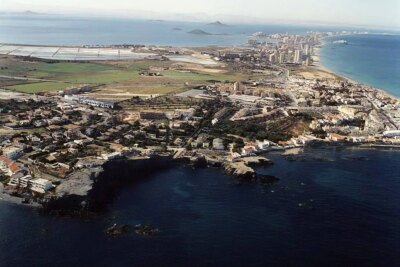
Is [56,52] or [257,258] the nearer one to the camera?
[257,258]

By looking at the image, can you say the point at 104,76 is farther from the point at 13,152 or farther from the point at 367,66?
the point at 367,66

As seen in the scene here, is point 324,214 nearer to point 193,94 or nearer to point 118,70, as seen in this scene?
point 193,94

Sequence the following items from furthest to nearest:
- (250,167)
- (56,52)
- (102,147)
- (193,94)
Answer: (56,52) → (193,94) → (102,147) → (250,167)

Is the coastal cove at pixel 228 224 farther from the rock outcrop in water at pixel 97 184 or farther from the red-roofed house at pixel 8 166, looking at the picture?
the red-roofed house at pixel 8 166

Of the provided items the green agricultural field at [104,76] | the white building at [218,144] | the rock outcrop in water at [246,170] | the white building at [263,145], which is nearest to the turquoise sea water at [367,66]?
the green agricultural field at [104,76]

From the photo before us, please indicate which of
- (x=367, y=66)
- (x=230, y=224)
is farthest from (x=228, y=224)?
(x=367, y=66)

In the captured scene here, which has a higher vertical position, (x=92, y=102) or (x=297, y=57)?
(x=297, y=57)

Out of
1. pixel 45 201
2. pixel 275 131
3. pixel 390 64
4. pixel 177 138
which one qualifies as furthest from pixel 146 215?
pixel 390 64
